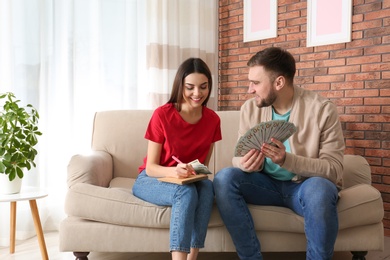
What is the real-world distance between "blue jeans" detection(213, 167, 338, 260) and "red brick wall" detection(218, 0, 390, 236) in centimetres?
132

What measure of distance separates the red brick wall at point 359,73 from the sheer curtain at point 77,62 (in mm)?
924

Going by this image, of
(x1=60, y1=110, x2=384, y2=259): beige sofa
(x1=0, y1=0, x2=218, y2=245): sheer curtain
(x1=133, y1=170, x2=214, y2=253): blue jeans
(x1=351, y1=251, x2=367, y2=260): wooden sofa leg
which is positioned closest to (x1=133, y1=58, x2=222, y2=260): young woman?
(x1=133, y1=170, x2=214, y2=253): blue jeans

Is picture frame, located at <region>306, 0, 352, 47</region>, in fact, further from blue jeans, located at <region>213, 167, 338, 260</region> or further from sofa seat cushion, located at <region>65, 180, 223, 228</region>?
sofa seat cushion, located at <region>65, 180, 223, 228</region>

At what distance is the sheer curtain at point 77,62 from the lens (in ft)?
10.0

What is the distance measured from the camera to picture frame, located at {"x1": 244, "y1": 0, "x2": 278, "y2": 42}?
3855 mm

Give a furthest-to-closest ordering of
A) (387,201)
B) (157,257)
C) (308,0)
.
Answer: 1. (308,0)
2. (387,201)
3. (157,257)

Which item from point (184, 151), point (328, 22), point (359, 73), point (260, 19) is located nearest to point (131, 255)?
point (184, 151)

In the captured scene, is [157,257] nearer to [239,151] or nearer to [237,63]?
[239,151]

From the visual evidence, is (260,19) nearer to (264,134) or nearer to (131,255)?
(264,134)

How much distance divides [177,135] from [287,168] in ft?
1.86

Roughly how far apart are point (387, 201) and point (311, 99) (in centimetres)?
137

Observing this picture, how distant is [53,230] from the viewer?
327 centimetres

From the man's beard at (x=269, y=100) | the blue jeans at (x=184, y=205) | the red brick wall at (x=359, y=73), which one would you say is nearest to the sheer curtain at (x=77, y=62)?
the red brick wall at (x=359, y=73)

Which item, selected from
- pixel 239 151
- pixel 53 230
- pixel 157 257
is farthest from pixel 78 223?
pixel 53 230
